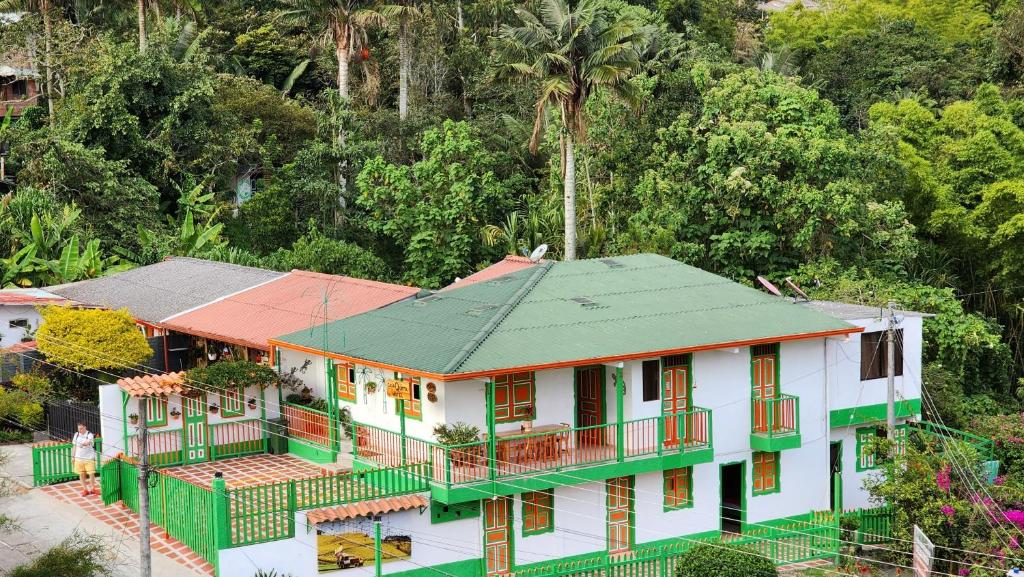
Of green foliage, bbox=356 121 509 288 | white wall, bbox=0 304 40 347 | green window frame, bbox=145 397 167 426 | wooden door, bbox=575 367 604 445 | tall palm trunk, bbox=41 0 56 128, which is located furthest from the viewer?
tall palm trunk, bbox=41 0 56 128

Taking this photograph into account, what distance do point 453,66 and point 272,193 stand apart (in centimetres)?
1141

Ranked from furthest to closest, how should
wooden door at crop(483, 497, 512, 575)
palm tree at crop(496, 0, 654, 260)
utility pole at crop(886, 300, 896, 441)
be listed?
palm tree at crop(496, 0, 654, 260) → utility pole at crop(886, 300, 896, 441) → wooden door at crop(483, 497, 512, 575)

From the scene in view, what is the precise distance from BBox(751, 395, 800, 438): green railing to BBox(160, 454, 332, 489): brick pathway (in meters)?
8.82

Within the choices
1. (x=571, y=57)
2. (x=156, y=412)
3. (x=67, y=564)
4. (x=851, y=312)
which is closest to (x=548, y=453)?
(x=156, y=412)

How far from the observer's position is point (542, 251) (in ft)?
101

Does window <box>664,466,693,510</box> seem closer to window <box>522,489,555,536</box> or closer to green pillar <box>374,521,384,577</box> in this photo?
window <box>522,489,555,536</box>

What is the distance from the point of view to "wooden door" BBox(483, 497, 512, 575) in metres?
23.2

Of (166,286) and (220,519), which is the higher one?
(166,286)

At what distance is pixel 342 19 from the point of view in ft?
153

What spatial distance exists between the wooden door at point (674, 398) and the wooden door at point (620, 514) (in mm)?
1214

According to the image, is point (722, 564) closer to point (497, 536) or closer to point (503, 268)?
point (497, 536)

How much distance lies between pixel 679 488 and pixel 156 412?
1073cm

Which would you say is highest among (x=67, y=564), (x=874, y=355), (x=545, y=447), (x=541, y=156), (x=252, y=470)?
(x=541, y=156)

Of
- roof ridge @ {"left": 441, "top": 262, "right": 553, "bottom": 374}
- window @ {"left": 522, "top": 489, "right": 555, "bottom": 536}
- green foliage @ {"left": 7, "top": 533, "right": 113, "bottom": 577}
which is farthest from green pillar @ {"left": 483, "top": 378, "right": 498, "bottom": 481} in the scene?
green foliage @ {"left": 7, "top": 533, "right": 113, "bottom": 577}
